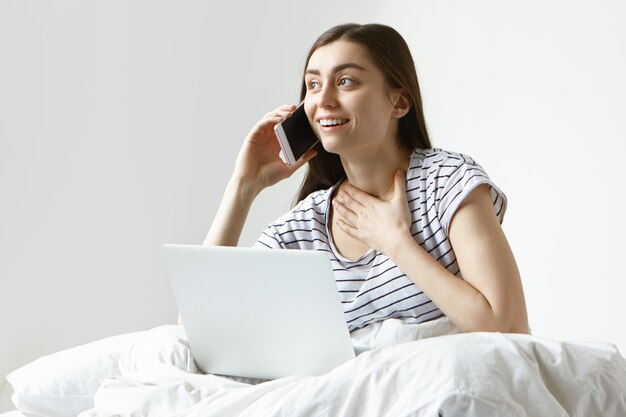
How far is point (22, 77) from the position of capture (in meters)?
2.81

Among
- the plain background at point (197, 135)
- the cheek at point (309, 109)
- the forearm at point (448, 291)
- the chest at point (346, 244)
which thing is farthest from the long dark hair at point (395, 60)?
the plain background at point (197, 135)

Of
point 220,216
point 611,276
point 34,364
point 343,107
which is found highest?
point 343,107

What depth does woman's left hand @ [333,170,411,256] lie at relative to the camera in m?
1.82

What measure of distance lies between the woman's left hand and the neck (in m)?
0.03

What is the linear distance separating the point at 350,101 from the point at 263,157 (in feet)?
1.35

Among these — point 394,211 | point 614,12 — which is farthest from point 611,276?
point 394,211

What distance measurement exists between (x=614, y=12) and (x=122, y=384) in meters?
2.03

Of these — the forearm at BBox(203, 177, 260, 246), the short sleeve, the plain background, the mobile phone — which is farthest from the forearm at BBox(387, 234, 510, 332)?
the plain background

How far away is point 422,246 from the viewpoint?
1.87 m

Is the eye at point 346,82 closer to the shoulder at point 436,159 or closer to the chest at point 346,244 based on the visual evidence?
the shoulder at point 436,159

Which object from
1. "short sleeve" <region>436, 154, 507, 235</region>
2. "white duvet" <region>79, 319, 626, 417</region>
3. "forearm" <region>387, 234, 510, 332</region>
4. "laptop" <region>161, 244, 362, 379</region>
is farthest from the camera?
"short sleeve" <region>436, 154, 507, 235</region>

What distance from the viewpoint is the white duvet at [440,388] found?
1183 millimetres

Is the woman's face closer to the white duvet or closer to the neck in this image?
the neck

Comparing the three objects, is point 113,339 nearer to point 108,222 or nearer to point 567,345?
point 567,345
